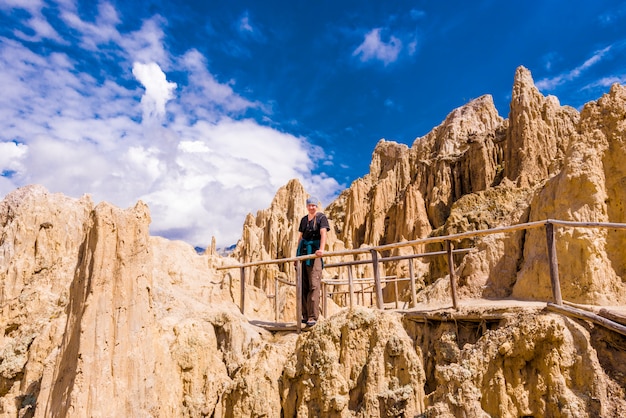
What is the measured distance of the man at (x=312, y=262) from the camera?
7633mm

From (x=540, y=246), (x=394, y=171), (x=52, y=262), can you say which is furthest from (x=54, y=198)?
(x=394, y=171)

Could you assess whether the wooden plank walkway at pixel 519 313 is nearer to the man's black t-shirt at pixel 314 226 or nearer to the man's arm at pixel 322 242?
the man's arm at pixel 322 242

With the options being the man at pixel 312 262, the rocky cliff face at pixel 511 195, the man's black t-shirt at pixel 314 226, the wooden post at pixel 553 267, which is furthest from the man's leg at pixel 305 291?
the wooden post at pixel 553 267

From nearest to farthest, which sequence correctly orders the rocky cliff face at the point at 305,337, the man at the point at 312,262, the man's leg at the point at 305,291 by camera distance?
the rocky cliff face at the point at 305,337 → the man at the point at 312,262 → the man's leg at the point at 305,291

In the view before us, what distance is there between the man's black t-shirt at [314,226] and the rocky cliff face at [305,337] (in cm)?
152

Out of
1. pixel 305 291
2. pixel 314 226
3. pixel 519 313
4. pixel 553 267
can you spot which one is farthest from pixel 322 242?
pixel 553 267

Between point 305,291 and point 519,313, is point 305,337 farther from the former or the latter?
point 519,313

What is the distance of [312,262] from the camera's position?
303 inches

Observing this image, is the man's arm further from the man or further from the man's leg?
the man's leg

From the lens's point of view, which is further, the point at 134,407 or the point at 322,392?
the point at 322,392

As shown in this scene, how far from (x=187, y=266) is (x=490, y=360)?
21.7ft

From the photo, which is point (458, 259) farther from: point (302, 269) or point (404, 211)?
point (404, 211)

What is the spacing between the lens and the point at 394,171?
6488 centimetres

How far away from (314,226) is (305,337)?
190 centimetres
